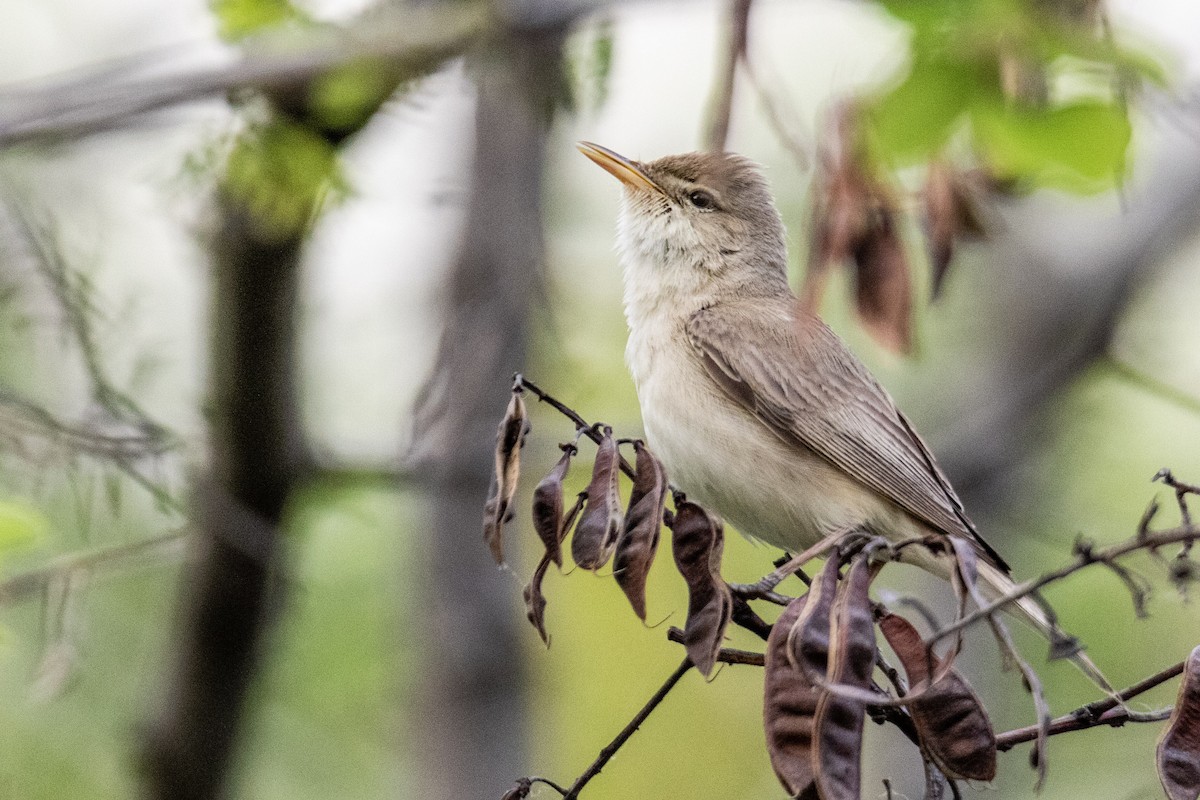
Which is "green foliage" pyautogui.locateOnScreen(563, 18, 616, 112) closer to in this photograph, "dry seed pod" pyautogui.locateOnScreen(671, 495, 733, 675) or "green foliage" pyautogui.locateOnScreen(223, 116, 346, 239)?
"green foliage" pyautogui.locateOnScreen(223, 116, 346, 239)

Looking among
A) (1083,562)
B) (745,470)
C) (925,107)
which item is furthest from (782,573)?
(745,470)

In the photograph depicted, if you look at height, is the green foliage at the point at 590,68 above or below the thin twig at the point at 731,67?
below

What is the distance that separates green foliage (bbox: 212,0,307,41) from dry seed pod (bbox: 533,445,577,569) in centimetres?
280

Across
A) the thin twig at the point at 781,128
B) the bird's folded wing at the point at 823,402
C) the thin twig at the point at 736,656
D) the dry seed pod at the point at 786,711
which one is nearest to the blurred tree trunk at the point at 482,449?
the bird's folded wing at the point at 823,402

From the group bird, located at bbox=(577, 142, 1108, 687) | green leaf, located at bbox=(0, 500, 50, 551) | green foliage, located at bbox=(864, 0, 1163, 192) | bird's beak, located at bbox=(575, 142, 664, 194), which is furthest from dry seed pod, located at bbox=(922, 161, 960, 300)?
green leaf, located at bbox=(0, 500, 50, 551)

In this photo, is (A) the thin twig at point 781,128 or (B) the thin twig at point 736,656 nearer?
(B) the thin twig at point 736,656

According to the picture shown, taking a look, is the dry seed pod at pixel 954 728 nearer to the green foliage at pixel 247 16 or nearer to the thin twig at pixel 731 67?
the thin twig at pixel 731 67

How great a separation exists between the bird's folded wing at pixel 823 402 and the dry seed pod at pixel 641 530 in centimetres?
174

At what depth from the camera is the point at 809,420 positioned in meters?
4.15

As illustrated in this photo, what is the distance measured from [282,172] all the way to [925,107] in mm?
3342

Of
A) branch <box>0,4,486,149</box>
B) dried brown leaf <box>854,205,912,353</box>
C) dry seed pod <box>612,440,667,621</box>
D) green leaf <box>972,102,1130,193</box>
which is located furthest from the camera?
branch <box>0,4,486,149</box>

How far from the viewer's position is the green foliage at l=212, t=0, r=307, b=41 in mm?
4555

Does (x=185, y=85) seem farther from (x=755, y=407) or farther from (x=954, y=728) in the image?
(x=954, y=728)

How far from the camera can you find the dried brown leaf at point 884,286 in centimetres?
410
